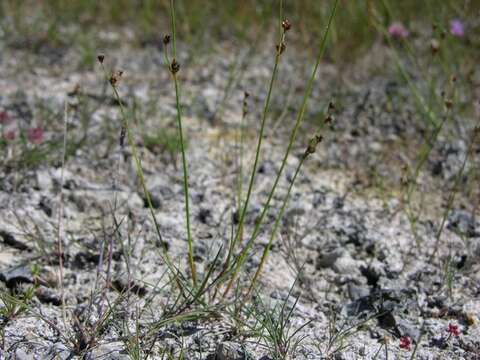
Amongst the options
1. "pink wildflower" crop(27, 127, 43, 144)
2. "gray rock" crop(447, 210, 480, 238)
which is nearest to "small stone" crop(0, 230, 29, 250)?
"pink wildflower" crop(27, 127, 43, 144)

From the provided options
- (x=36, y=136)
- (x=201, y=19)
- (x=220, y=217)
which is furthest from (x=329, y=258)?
(x=201, y=19)

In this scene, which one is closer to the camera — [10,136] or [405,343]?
[405,343]

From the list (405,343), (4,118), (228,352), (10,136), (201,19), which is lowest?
(228,352)

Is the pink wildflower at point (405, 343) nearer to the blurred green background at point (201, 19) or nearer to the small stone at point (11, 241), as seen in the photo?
the small stone at point (11, 241)

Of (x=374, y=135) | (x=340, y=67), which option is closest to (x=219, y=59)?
(x=340, y=67)

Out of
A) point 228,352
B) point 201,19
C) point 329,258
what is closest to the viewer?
point 228,352

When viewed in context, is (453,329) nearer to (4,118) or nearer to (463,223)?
(463,223)

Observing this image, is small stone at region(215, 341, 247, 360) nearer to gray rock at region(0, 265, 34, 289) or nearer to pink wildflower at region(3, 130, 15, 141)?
gray rock at region(0, 265, 34, 289)

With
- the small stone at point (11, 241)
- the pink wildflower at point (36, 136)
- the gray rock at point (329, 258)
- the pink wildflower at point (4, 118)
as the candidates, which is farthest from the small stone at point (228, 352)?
the pink wildflower at point (4, 118)

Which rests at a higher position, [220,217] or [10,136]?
[10,136]

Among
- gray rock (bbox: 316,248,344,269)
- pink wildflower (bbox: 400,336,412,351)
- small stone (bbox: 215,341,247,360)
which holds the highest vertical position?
gray rock (bbox: 316,248,344,269)
